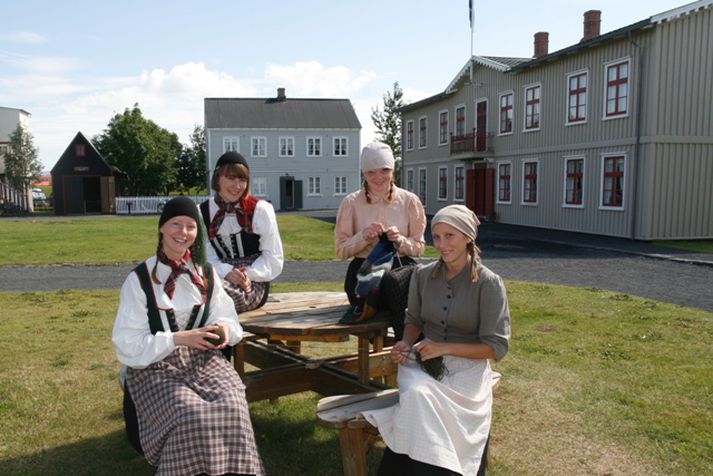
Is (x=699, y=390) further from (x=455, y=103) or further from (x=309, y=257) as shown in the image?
(x=455, y=103)

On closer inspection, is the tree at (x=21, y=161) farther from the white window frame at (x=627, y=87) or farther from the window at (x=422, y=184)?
the white window frame at (x=627, y=87)

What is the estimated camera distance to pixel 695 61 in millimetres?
19031

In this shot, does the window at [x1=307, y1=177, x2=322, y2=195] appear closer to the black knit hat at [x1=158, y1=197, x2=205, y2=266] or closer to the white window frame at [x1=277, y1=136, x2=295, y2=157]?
the white window frame at [x1=277, y1=136, x2=295, y2=157]

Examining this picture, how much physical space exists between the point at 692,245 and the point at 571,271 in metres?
7.02

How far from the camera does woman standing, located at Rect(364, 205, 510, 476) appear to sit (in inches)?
121

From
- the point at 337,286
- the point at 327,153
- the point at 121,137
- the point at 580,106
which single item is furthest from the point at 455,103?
the point at 121,137

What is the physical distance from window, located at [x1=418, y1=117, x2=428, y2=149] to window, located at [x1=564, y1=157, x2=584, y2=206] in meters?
13.4

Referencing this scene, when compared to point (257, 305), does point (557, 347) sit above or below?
below

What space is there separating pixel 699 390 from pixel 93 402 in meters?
4.96

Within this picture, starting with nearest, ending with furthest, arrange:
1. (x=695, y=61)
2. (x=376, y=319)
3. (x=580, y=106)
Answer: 1. (x=376, y=319)
2. (x=695, y=61)
3. (x=580, y=106)

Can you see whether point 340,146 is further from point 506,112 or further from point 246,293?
point 246,293

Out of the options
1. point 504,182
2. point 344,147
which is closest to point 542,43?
point 504,182

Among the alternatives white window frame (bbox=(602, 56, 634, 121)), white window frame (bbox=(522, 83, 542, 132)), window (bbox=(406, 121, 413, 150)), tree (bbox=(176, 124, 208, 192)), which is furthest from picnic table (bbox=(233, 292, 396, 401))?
tree (bbox=(176, 124, 208, 192))

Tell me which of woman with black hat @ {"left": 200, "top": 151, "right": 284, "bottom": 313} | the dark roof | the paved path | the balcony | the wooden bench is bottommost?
the paved path
